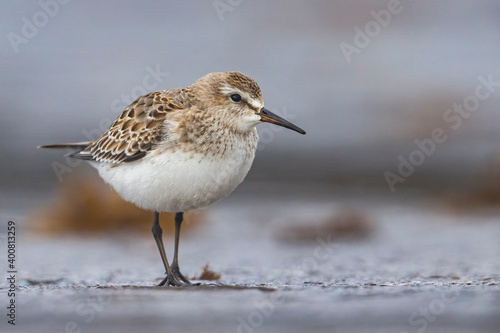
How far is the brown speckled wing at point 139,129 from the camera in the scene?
6.83 m

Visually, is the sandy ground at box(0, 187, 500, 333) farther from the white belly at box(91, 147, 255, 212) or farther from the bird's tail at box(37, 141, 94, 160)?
the bird's tail at box(37, 141, 94, 160)

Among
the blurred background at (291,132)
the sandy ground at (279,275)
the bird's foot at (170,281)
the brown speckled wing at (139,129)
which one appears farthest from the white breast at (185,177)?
the blurred background at (291,132)

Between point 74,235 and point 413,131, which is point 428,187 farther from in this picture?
point 74,235

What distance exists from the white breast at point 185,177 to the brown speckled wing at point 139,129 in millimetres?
156

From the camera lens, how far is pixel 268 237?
29.5 ft

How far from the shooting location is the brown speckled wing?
6828 mm

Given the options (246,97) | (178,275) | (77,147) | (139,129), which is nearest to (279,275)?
(178,275)

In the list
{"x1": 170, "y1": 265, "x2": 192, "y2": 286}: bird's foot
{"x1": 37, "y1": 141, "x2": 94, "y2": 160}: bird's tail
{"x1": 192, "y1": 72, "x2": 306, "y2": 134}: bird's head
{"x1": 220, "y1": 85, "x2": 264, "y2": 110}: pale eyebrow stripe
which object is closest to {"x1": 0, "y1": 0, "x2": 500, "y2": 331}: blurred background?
{"x1": 170, "y1": 265, "x2": 192, "y2": 286}: bird's foot

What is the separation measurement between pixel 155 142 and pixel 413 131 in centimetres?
829

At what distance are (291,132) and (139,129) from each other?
776cm

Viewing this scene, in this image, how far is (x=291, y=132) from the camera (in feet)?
48.0

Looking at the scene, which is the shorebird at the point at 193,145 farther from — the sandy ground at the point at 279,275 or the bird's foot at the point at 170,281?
the sandy ground at the point at 279,275

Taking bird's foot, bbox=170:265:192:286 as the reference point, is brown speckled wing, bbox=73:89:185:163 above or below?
above

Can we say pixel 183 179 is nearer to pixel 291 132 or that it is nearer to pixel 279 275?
pixel 279 275
